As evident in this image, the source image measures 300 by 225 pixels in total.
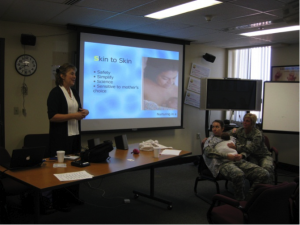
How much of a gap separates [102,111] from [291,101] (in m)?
3.24

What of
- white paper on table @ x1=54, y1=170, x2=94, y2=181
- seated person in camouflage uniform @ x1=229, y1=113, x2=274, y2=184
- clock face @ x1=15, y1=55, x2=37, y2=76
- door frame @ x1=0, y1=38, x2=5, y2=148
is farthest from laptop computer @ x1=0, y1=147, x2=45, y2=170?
seated person in camouflage uniform @ x1=229, y1=113, x2=274, y2=184

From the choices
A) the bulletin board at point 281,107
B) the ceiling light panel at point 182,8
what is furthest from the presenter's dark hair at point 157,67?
the bulletin board at point 281,107

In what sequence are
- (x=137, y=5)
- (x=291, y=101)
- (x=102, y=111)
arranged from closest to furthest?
(x=137, y=5) < (x=102, y=111) < (x=291, y=101)

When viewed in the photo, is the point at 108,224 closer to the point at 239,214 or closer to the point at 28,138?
the point at 239,214

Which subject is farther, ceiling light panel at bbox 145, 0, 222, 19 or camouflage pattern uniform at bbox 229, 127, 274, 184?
camouflage pattern uniform at bbox 229, 127, 274, 184

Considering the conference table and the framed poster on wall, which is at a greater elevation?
the framed poster on wall

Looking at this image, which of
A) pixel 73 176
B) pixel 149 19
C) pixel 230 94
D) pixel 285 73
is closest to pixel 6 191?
pixel 73 176

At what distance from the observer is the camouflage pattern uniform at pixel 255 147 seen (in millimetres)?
4090

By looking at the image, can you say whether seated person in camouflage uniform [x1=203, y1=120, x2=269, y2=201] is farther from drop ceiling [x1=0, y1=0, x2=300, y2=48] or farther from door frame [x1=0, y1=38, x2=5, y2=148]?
door frame [x1=0, y1=38, x2=5, y2=148]

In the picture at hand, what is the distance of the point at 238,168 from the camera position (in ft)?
12.2

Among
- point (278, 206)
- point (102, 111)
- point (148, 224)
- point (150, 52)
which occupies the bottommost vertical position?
point (148, 224)

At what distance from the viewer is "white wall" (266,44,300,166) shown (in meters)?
5.70

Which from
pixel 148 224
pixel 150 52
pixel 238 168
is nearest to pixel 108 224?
pixel 148 224

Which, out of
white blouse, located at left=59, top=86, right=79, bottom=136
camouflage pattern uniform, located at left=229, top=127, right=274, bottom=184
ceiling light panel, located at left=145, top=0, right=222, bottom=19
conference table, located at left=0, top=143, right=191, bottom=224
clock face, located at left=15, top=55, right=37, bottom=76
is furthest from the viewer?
clock face, located at left=15, top=55, right=37, bottom=76
